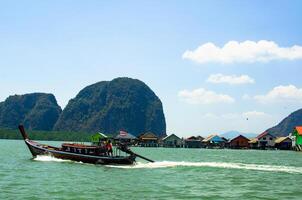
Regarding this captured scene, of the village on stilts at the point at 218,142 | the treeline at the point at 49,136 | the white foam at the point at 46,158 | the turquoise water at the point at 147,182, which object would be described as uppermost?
the treeline at the point at 49,136

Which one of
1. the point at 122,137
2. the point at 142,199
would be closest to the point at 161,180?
the point at 142,199


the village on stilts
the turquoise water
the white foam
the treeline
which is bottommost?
the turquoise water

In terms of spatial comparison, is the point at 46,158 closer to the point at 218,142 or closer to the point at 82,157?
the point at 82,157

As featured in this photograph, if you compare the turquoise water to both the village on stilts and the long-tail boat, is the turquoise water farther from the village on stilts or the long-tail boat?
the village on stilts

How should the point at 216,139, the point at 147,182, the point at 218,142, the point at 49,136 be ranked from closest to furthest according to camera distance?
the point at 147,182
the point at 218,142
the point at 216,139
the point at 49,136

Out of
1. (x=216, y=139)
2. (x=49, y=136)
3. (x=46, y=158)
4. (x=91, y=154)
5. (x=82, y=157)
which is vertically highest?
(x=49, y=136)

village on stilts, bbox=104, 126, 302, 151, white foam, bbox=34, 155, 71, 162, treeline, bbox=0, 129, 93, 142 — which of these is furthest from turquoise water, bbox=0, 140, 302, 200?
treeline, bbox=0, 129, 93, 142

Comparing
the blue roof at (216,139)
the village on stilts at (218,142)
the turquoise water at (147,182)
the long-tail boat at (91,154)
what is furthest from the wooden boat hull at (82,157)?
the blue roof at (216,139)

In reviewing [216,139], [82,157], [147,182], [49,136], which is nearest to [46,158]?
[82,157]

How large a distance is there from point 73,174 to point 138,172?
6.00m

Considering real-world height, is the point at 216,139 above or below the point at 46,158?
above

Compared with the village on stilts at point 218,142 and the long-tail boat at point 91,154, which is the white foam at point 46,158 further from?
the village on stilts at point 218,142

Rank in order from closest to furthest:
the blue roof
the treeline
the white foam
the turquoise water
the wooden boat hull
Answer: the turquoise water → the wooden boat hull → the white foam → the blue roof → the treeline

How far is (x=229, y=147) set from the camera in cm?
13750
